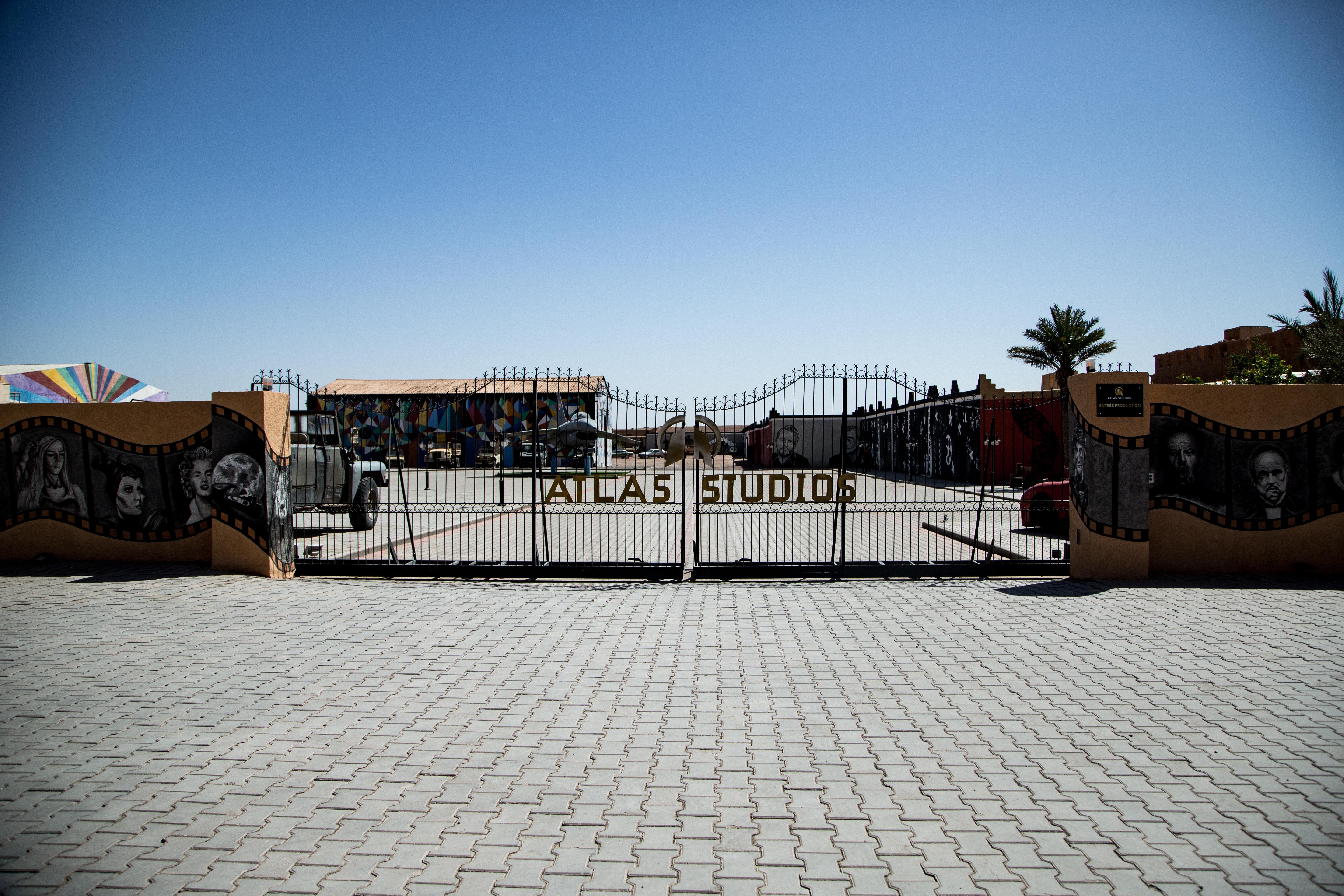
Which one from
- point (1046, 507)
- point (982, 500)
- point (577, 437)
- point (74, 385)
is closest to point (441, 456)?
point (74, 385)

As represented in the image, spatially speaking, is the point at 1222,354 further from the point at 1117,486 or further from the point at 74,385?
the point at 74,385

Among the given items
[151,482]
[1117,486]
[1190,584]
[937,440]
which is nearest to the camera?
[1190,584]

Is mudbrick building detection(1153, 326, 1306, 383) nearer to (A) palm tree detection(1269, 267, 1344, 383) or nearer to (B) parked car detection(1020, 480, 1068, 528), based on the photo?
(A) palm tree detection(1269, 267, 1344, 383)

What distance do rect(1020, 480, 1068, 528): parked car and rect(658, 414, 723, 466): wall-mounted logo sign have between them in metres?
7.58

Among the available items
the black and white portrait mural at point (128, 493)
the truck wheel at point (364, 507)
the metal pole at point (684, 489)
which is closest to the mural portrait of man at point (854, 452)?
the truck wheel at point (364, 507)

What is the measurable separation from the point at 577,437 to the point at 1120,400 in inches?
510

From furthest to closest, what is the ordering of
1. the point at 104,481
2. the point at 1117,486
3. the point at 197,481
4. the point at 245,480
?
the point at 104,481
the point at 197,481
the point at 245,480
the point at 1117,486

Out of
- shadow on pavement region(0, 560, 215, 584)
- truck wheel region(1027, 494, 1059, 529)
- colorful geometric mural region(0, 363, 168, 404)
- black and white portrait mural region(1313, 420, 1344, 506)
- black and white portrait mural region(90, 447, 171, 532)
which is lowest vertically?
shadow on pavement region(0, 560, 215, 584)

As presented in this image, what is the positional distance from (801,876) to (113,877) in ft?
10.6

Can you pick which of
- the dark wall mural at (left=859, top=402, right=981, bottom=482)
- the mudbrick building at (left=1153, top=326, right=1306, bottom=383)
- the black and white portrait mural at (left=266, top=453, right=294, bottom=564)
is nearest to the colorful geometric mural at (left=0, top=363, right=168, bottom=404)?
the black and white portrait mural at (left=266, top=453, right=294, bottom=564)

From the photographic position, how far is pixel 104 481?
11031 millimetres

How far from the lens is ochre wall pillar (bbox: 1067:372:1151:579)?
33.1 ft

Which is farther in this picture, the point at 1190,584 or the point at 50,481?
the point at 50,481

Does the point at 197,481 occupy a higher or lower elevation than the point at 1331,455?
lower
